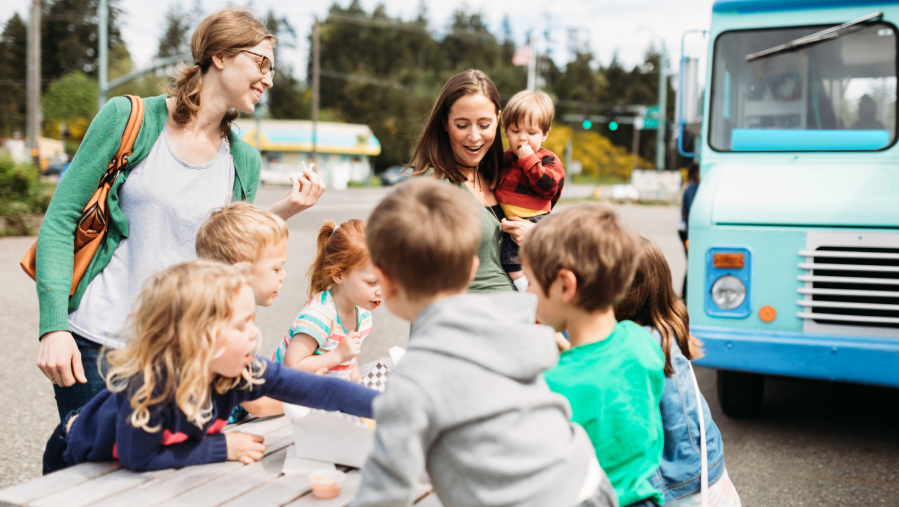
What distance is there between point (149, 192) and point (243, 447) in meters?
0.92

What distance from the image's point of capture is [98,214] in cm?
230

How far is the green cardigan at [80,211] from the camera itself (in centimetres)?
220

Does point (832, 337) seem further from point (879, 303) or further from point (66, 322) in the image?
point (66, 322)

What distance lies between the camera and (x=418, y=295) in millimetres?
1521

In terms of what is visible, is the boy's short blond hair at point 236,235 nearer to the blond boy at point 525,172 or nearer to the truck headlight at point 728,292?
the blond boy at point 525,172

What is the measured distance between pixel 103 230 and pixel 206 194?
34 centimetres

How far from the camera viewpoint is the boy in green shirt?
1.77m

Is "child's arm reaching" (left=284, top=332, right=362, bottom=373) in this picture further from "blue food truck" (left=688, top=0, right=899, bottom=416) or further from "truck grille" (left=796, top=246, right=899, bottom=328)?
"truck grille" (left=796, top=246, right=899, bottom=328)

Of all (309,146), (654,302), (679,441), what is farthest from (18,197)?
(309,146)

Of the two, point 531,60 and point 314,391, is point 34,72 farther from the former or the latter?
point 314,391

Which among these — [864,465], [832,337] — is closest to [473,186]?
[832,337]

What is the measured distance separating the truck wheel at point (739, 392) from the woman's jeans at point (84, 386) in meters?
3.70

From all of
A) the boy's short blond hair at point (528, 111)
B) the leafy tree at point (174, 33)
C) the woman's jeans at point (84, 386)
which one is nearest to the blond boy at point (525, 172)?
the boy's short blond hair at point (528, 111)

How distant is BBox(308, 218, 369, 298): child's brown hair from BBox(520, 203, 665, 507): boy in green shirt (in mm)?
1110
